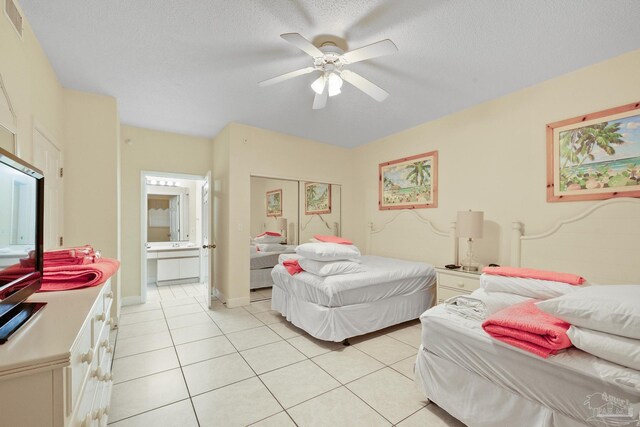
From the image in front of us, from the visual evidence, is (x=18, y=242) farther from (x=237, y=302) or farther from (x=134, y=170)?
(x=134, y=170)

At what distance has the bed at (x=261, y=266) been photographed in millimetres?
4207

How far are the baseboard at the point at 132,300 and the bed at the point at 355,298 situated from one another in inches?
85.8

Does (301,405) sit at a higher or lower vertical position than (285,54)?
lower

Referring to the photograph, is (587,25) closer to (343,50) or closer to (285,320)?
(343,50)

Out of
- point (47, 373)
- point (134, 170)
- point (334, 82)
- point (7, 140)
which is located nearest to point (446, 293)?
point (334, 82)

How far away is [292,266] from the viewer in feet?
10.6

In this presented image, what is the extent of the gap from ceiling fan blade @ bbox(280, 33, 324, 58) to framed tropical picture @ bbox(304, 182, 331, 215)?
276cm

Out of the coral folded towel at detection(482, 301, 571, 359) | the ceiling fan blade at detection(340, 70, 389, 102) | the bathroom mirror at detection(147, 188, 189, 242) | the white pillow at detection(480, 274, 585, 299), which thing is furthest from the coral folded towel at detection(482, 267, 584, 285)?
the bathroom mirror at detection(147, 188, 189, 242)

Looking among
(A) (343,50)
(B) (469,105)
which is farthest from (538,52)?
(A) (343,50)

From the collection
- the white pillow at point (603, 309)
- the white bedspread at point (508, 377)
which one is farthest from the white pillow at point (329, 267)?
the white pillow at point (603, 309)

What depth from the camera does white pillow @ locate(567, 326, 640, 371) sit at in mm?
1099

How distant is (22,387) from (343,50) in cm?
253

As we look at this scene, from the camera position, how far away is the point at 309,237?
4723 mm

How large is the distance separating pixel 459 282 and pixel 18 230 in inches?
133
